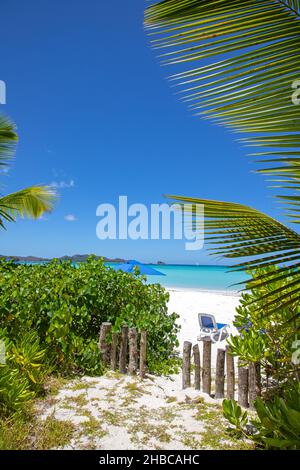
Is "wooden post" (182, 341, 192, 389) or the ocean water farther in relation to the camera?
the ocean water

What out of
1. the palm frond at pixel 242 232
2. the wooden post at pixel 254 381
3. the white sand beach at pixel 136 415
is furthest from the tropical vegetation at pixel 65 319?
the palm frond at pixel 242 232

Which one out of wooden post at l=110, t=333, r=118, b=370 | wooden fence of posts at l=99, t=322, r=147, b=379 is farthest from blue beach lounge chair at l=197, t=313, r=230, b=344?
wooden post at l=110, t=333, r=118, b=370

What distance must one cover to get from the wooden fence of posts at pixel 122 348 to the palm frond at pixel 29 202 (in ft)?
10.7

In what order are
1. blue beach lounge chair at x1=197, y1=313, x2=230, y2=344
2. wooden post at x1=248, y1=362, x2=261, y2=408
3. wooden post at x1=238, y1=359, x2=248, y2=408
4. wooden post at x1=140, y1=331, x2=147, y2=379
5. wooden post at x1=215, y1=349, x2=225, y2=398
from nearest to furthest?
wooden post at x1=248, y1=362, x2=261, y2=408, wooden post at x1=238, y1=359, x2=248, y2=408, wooden post at x1=215, y1=349, x2=225, y2=398, wooden post at x1=140, y1=331, x2=147, y2=379, blue beach lounge chair at x1=197, y1=313, x2=230, y2=344

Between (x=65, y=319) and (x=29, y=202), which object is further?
(x=29, y=202)

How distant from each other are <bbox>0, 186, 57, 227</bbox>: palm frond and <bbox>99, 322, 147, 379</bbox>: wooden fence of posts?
10.7 ft

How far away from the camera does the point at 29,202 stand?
737 centimetres

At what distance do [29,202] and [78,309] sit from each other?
11.8 feet

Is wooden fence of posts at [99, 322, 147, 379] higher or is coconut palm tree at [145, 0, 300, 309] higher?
coconut palm tree at [145, 0, 300, 309]

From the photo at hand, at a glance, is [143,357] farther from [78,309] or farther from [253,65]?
[253,65]

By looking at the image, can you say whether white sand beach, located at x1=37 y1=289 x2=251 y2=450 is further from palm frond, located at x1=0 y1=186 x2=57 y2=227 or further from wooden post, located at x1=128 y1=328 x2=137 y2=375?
palm frond, located at x1=0 y1=186 x2=57 y2=227

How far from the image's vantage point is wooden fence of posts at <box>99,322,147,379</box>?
481 cm

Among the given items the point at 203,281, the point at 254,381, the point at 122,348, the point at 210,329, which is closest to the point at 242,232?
the point at 254,381

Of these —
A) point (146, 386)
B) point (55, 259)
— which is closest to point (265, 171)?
point (146, 386)
